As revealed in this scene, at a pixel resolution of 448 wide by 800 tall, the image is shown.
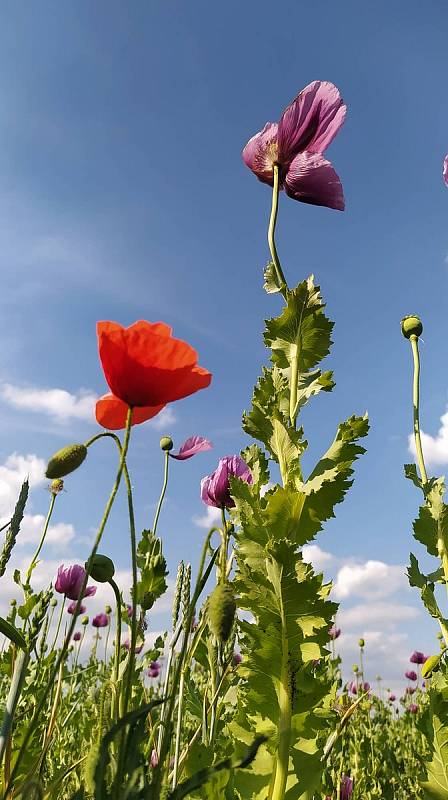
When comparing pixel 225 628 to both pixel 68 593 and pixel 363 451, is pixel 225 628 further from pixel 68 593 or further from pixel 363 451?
pixel 68 593

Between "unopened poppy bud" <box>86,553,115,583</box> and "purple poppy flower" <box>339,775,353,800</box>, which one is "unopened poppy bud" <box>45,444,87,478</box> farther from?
"purple poppy flower" <box>339,775,353,800</box>

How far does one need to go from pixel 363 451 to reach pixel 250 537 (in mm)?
347

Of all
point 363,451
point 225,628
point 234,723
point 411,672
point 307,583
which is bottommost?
point 234,723

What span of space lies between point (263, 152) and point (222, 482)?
4.14ft

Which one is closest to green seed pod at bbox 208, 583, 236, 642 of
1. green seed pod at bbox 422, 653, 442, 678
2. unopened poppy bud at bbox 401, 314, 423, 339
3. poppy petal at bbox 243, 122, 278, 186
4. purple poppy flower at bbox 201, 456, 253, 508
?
green seed pod at bbox 422, 653, 442, 678

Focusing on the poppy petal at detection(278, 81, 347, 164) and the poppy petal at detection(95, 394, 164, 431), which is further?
the poppy petal at detection(278, 81, 347, 164)

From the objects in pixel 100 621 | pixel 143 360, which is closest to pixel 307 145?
pixel 143 360

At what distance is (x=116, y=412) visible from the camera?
1522 millimetres

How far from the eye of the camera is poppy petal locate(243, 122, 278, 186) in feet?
6.38

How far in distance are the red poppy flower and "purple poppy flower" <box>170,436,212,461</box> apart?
1.81m

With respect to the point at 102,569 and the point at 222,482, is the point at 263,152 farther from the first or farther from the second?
the point at 102,569

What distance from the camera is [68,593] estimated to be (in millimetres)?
3318

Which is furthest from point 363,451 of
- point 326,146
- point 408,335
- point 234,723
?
point 408,335

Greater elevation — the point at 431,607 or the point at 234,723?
the point at 431,607
